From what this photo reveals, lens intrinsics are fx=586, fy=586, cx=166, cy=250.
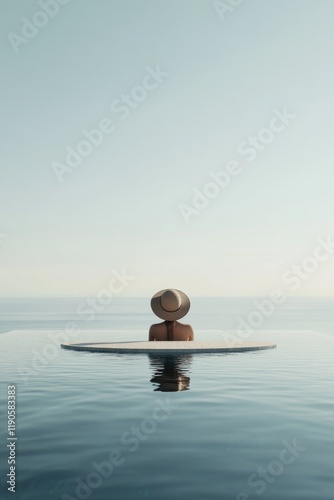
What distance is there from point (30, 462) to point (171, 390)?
6.61m

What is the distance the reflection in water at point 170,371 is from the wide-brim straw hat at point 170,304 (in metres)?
3.82

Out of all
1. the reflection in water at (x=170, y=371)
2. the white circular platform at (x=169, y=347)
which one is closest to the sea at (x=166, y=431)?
the reflection in water at (x=170, y=371)

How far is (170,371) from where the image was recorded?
Result: 18.3 m

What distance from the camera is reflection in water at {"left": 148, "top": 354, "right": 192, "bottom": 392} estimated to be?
50.8 feet

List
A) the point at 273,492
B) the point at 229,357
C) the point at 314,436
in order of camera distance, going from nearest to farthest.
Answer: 1. the point at 273,492
2. the point at 314,436
3. the point at 229,357

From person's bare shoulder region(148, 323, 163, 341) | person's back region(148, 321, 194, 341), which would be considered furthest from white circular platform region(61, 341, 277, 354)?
person's bare shoulder region(148, 323, 163, 341)

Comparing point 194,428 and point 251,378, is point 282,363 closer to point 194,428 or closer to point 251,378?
point 251,378

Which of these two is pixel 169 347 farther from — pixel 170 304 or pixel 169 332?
pixel 169 332

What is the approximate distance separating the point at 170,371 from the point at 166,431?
302 inches

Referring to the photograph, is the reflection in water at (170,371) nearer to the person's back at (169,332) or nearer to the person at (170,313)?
the person at (170,313)

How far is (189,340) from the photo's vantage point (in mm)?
27328

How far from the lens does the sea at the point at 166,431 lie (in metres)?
7.72

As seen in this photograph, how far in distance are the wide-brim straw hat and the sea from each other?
19.4ft

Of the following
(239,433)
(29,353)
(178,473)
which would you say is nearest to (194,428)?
(239,433)
